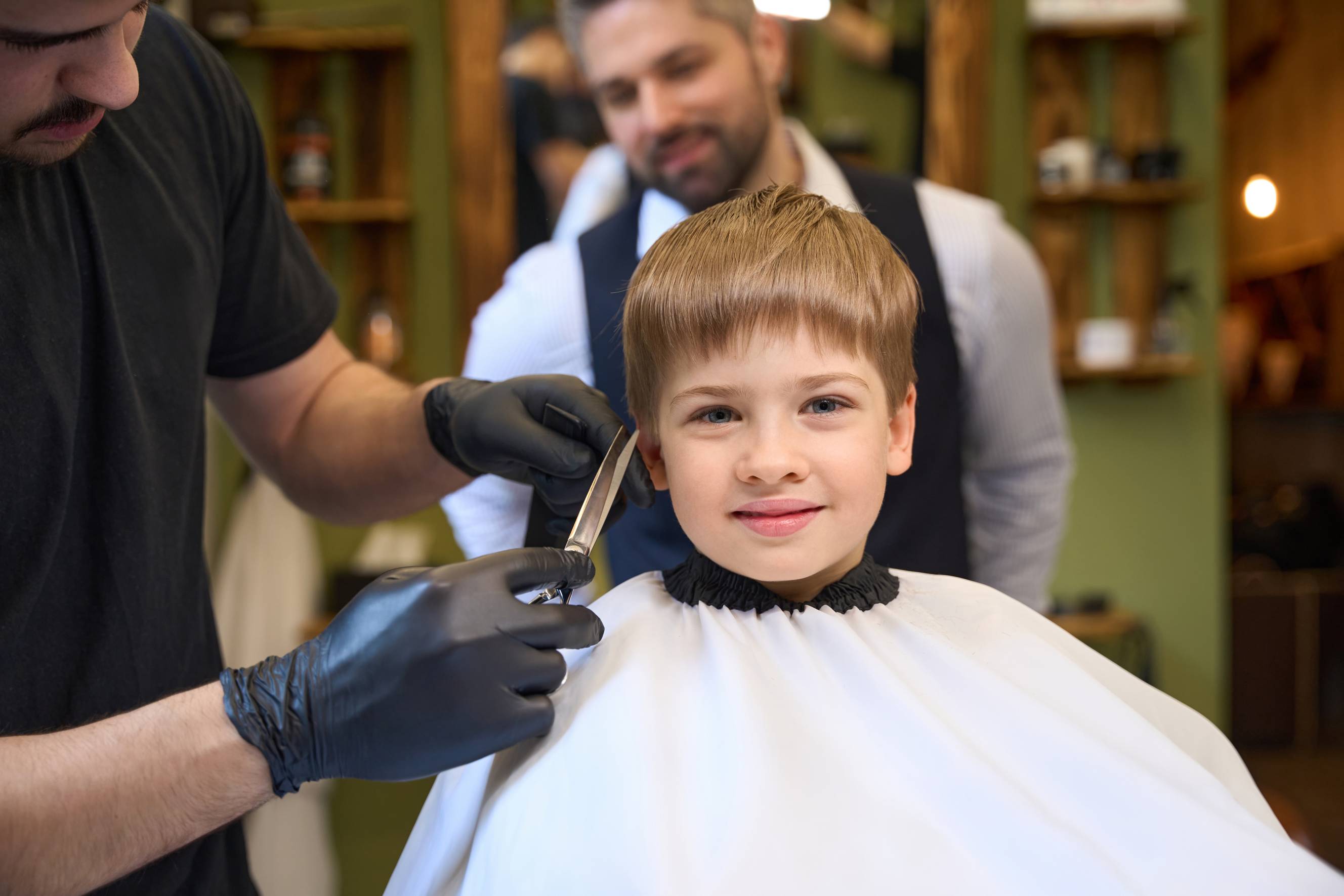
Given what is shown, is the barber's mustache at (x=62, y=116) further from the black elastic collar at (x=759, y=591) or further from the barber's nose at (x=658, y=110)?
the barber's nose at (x=658, y=110)

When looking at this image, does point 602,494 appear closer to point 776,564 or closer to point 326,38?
point 776,564

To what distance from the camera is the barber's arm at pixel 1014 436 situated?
178 centimetres

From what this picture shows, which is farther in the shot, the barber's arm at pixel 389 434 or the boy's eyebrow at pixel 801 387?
the barber's arm at pixel 389 434

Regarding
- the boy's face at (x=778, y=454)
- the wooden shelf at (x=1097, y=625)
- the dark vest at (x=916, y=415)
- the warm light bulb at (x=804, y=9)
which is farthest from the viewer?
the warm light bulb at (x=804, y=9)

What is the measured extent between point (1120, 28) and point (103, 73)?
3250 millimetres

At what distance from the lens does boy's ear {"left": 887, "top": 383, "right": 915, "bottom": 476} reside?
46.5 inches

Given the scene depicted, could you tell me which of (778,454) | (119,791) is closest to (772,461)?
(778,454)

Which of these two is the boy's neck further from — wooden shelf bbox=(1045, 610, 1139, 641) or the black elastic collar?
wooden shelf bbox=(1045, 610, 1139, 641)

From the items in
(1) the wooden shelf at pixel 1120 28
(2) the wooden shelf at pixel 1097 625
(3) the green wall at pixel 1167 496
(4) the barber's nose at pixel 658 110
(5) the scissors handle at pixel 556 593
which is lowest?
(2) the wooden shelf at pixel 1097 625

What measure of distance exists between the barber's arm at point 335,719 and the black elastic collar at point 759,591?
210 mm

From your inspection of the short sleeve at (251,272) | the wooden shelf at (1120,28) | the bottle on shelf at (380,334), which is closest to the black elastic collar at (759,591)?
the short sleeve at (251,272)

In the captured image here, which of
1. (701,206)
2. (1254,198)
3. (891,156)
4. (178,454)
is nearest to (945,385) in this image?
(701,206)

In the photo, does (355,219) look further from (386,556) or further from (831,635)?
(831,635)

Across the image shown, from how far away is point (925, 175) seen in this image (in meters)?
3.45
